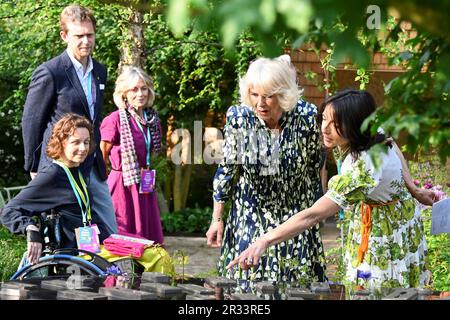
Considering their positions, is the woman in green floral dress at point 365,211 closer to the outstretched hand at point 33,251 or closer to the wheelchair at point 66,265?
the wheelchair at point 66,265

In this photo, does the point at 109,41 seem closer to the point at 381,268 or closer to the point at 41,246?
the point at 41,246

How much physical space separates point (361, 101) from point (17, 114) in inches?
325

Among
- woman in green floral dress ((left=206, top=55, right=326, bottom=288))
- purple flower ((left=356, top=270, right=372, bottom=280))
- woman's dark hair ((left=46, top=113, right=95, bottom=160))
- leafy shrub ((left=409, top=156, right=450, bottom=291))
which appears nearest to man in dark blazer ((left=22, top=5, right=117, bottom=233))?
woman's dark hair ((left=46, top=113, right=95, bottom=160))

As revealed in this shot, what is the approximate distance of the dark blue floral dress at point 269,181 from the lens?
4.81 metres

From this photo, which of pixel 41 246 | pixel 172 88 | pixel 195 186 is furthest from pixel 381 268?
pixel 195 186

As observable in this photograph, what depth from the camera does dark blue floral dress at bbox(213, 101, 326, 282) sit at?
15.8 feet

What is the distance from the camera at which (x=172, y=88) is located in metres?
12.1

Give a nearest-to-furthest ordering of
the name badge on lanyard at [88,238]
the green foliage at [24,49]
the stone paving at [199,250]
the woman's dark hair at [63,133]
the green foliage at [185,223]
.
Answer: the name badge on lanyard at [88,238], the woman's dark hair at [63,133], the stone paving at [199,250], the green foliage at [24,49], the green foliage at [185,223]

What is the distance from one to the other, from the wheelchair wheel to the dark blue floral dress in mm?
686

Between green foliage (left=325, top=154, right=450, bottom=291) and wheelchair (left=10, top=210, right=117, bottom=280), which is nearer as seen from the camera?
wheelchair (left=10, top=210, right=117, bottom=280)

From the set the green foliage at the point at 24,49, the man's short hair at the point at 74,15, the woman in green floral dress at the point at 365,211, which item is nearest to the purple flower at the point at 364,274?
the woman in green floral dress at the point at 365,211

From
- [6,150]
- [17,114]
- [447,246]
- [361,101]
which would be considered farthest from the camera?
[6,150]

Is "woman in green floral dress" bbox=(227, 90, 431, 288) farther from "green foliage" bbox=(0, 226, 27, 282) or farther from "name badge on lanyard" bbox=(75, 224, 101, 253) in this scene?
"green foliage" bbox=(0, 226, 27, 282)

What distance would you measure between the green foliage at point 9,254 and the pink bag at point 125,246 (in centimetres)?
196
